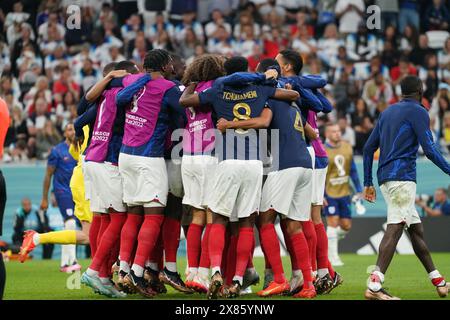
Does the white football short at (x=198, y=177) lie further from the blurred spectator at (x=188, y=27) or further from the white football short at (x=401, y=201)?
the blurred spectator at (x=188, y=27)

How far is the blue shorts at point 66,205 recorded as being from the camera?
16031 millimetres

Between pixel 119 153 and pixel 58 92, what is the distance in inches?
499

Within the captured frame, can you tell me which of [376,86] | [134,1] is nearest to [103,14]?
[134,1]

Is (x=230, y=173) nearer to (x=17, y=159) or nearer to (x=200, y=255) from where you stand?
(x=200, y=255)

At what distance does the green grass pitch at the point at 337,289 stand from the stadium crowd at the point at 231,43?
5.19 metres

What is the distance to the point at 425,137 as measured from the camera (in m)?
10.4

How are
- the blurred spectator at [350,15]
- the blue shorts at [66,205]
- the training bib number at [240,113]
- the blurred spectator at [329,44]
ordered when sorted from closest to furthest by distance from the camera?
the training bib number at [240,113] < the blue shorts at [66,205] < the blurred spectator at [329,44] < the blurred spectator at [350,15]

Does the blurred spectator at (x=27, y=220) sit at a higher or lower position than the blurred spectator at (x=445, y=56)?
lower

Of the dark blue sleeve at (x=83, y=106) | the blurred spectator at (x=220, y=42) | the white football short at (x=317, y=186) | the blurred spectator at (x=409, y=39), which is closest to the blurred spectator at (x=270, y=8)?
the blurred spectator at (x=220, y=42)

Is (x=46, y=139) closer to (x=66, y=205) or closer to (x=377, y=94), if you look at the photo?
(x=66, y=205)

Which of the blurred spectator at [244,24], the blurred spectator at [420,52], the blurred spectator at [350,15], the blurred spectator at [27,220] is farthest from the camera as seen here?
the blurred spectator at [244,24]

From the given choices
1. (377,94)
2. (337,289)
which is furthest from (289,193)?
(377,94)

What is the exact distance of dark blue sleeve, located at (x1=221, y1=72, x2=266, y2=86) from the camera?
401 inches

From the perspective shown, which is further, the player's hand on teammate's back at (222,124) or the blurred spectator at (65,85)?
the blurred spectator at (65,85)
